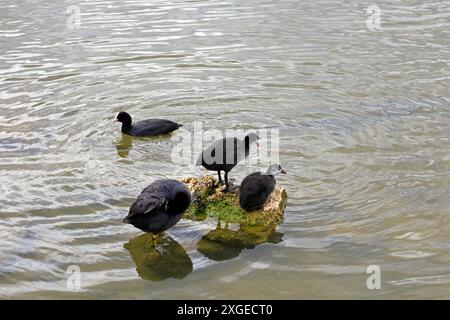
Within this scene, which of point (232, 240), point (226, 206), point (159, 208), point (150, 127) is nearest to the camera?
point (159, 208)

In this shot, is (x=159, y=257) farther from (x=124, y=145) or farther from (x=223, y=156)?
(x=124, y=145)

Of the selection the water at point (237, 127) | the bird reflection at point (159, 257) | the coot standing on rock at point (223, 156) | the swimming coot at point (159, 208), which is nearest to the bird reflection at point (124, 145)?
the water at point (237, 127)


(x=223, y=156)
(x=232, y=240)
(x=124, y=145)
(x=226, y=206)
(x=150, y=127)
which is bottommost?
(x=232, y=240)

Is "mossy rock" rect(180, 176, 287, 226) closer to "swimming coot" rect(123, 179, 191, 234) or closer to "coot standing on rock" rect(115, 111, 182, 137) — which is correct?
"swimming coot" rect(123, 179, 191, 234)

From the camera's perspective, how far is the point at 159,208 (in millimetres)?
6367

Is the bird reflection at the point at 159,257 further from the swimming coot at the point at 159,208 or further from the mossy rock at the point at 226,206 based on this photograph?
the mossy rock at the point at 226,206

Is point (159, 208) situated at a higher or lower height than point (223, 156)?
lower

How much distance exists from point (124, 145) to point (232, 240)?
3.88 m

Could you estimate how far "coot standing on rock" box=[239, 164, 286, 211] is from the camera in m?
6.84

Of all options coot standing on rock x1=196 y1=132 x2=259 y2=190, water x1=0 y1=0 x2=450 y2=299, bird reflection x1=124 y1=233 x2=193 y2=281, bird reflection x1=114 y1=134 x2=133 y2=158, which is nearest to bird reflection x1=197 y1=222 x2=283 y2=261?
water x1=0 y1=0 x2=450 y2=299

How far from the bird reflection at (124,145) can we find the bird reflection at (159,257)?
9.74 feet

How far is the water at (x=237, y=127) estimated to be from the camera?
6242mm

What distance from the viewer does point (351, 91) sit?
11641 mm

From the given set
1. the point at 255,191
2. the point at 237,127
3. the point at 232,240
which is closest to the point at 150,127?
the point at 237,127
